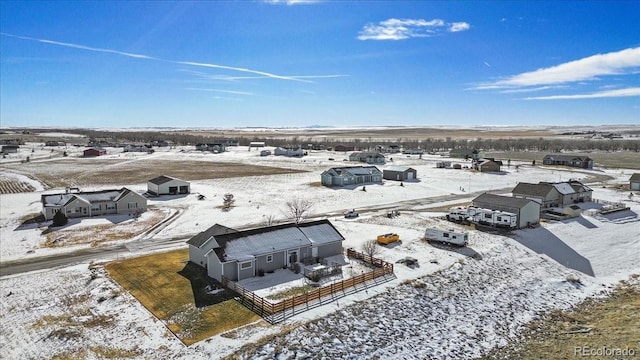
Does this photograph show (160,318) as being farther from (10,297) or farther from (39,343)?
(10,297)

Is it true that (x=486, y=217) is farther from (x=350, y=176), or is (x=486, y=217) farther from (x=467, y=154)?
(x=467, y=154)

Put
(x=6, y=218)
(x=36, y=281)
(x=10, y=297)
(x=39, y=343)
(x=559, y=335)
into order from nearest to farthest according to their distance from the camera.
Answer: (x=39, y=343) → (x=559, y=335) → (x=10, y=297) → (x=36, y=281) → (x=6, y=218)

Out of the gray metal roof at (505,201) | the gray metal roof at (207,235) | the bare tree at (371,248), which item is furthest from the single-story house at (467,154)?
the gray metal roof at (207,235)

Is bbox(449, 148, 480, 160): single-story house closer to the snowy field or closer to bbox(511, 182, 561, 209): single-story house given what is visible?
bbox(511, 182, 561, 209): single-story house

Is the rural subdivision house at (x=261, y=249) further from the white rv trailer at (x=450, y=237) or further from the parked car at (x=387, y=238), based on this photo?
Result: the white rv trailer at (x=450, y=237)

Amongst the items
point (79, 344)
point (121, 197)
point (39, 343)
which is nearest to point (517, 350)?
point (79, 344)
